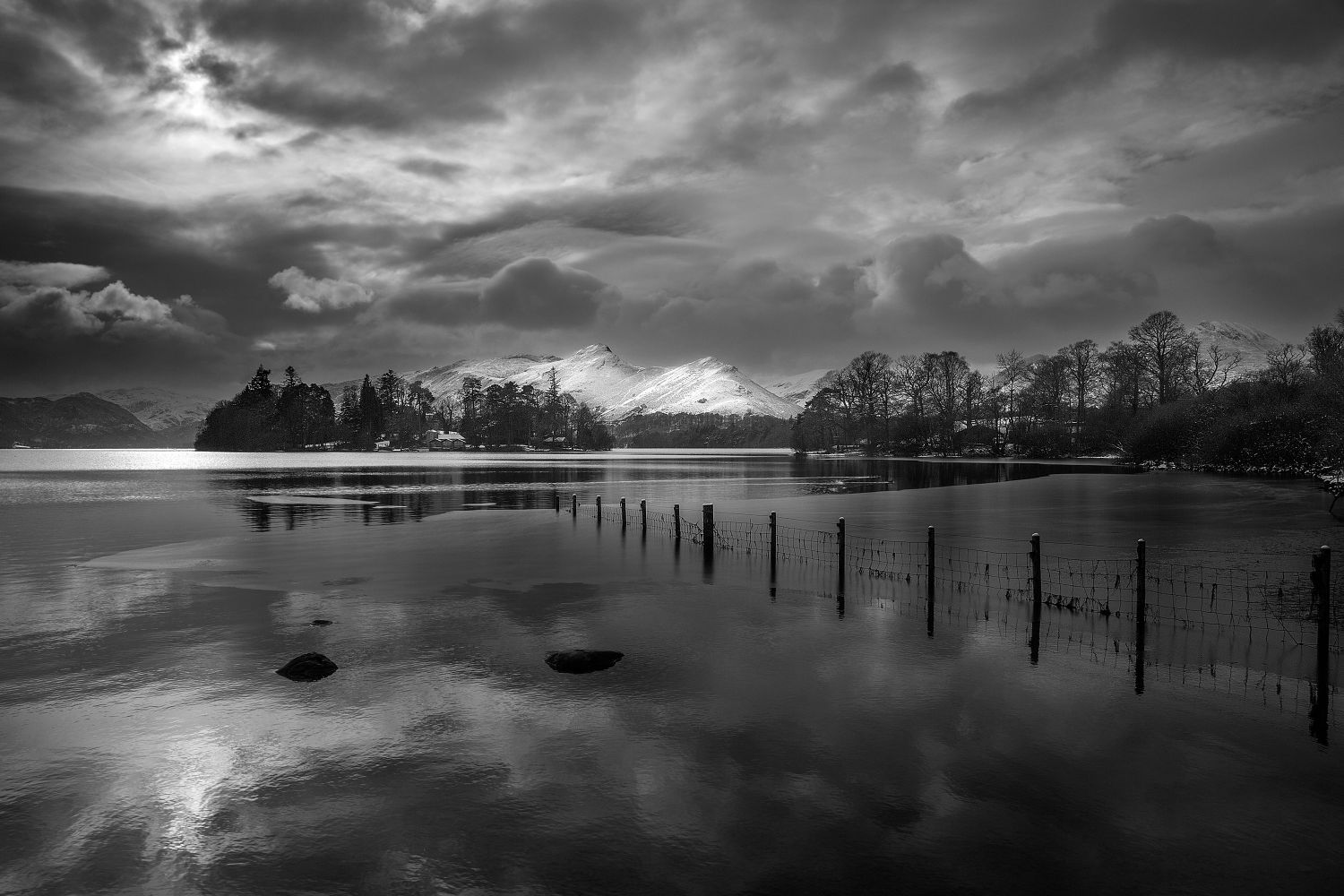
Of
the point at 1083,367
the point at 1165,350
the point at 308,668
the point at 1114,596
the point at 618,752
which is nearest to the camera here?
the point at 618,752

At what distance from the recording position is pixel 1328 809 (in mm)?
9688

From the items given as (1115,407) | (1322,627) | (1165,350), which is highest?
(1165,350)

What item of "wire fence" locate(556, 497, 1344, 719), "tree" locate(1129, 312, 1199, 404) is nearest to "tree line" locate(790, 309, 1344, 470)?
"tree" locate(1129, 312, 1199, 404)

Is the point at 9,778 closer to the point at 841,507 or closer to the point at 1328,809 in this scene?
the point at 1328,809

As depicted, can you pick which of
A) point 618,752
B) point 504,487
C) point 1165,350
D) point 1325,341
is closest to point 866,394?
point 1165,350

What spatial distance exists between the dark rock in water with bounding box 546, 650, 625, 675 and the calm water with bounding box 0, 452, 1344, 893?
0.56 metres

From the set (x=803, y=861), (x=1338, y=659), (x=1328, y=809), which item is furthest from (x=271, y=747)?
(x=1338, y=659)

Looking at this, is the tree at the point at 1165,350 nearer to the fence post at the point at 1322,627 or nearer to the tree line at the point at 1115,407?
the tree line at the point at 1115,407

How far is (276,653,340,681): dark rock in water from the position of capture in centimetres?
1527

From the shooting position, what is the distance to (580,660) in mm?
15898

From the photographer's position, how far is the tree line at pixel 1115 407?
2837 inches

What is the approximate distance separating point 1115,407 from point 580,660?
134m

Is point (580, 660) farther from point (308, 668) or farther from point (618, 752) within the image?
point (308, 668)

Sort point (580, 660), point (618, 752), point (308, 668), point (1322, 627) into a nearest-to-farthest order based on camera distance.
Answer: point (618, 752) < point (1322, 627) < point (308, 668) < point (580, 660)
